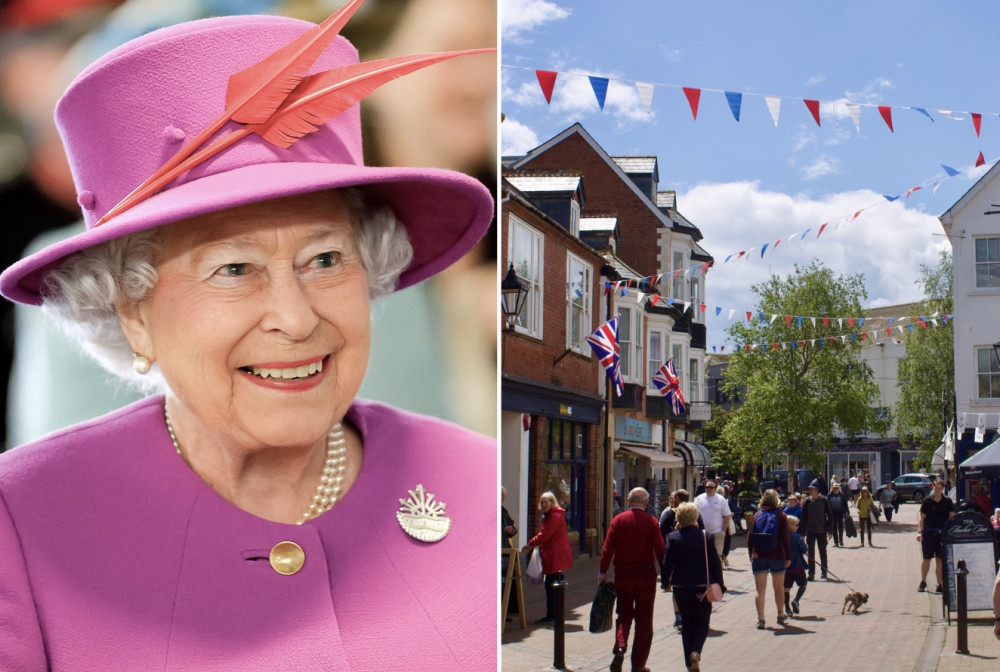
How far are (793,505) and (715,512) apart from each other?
0.61 metres

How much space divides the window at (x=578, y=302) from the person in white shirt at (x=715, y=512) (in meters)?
1.37

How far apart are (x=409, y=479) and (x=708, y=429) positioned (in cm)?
509

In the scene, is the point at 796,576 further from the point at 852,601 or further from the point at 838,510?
the point at 838,510

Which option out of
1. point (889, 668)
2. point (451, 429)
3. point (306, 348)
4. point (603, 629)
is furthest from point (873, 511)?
Answer: point (306, 348)

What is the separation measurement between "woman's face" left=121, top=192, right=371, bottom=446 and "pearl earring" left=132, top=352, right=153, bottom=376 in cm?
1

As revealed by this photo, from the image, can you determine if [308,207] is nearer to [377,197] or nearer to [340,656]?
[377,197]

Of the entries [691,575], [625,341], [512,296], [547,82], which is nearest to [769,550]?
[691,575]

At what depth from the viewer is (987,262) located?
543 cm

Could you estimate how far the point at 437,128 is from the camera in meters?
2.36

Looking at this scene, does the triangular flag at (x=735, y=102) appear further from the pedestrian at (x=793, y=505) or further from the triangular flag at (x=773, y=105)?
the pedestrian at (x=793, y=505)

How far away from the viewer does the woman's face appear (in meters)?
1.84

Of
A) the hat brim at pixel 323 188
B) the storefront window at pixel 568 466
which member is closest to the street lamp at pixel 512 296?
the hat brim at pixel 323 188

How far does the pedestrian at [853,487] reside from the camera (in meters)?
6.36

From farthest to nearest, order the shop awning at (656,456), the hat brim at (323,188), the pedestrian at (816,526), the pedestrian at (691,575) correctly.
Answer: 1. the shop awning at (656,456)
2. the pedestrian at (816,526)
3. the pedestrian at (691,575)
4. the hat brim at (323,188)
